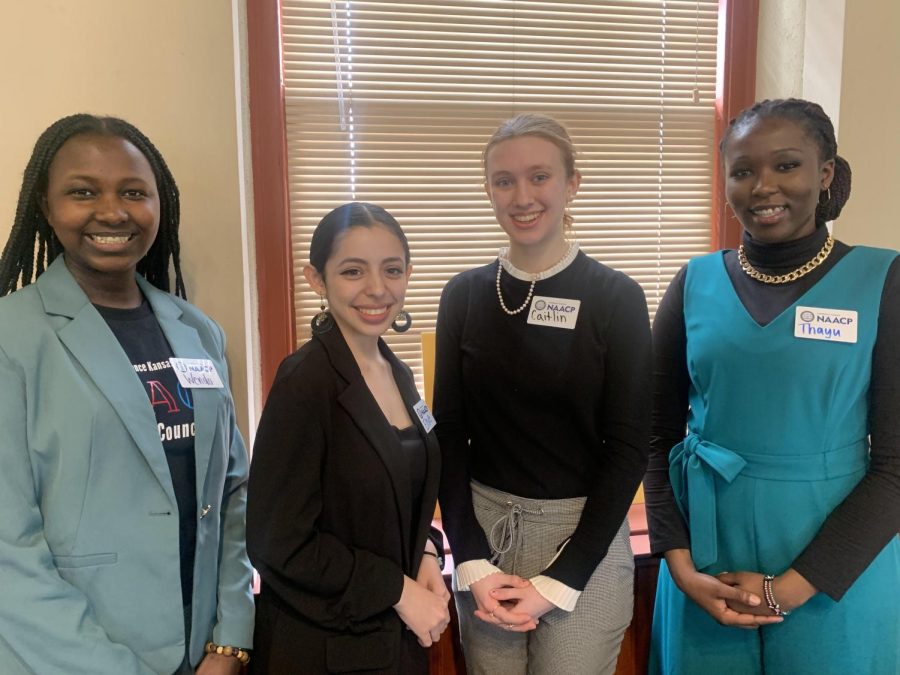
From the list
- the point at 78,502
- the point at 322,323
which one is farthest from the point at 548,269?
the point at 78,502

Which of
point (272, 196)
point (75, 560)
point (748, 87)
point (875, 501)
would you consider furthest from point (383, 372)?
point (748, 87)

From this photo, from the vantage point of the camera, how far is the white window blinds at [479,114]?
1835mm

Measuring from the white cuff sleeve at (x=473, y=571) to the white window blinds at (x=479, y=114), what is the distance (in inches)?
32.3

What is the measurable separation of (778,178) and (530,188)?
51cm

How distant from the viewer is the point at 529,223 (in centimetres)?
127

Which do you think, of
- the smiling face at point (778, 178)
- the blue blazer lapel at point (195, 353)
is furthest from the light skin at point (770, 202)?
the blue blazer lapel at point (195, 353)

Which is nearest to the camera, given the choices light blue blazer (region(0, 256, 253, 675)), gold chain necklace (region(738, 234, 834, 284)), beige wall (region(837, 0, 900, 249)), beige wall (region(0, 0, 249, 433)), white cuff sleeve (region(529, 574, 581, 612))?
light blue blazer (region(0, 256, 253, 675))

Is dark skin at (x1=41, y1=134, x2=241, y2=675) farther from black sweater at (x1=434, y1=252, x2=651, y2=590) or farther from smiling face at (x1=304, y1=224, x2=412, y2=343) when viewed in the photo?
black sweater at (x1=434, y1=252, x2=651, y2=590)

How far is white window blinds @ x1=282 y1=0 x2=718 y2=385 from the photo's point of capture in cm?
183

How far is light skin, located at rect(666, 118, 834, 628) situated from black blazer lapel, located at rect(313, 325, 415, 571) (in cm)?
69

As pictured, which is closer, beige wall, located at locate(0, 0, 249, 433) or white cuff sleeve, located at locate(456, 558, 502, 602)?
white cuff sleeve, located at locate(456, 558, 502, 602)

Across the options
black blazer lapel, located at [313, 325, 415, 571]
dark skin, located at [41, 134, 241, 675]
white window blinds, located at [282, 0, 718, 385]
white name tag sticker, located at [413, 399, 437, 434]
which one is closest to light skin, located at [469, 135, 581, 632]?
black blazer lapel, located at [313, 325, 415, 571]

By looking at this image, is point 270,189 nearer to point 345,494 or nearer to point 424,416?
point 424,416

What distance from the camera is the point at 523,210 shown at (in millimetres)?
1268
